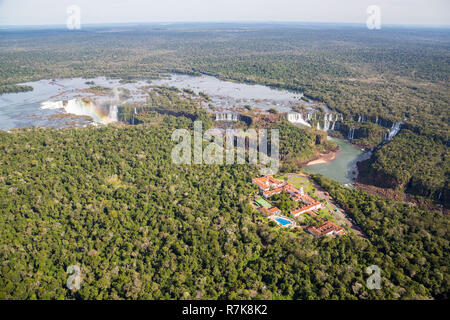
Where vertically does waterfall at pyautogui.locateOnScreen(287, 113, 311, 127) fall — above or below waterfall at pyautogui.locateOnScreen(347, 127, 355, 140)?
above

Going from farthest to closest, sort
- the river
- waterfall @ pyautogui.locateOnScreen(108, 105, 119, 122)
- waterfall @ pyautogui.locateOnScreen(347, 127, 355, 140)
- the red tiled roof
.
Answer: waterfall @ pyautogui.locateOnScreen(108, 105, 119, 122), waterfall @ pyautogui.locateOnScreen(347, 127, 355, 140), the river, the red tiled roof

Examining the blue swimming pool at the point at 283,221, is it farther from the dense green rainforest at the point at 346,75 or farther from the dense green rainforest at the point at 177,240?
the dense green rainforest at the point at 346,75

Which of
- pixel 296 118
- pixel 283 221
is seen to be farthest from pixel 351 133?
pixel 283 221

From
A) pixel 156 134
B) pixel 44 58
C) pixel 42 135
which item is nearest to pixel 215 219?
pixel 156 134

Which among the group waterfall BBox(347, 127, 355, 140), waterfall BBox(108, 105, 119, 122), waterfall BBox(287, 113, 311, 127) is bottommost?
waterfall BBox(347, 127, 355, 140)

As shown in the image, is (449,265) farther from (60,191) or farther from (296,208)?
(60,191)

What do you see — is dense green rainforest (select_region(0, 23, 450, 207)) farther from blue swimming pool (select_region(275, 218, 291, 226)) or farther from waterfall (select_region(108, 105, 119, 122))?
waterfall (select_region(108, 105, 119, 122))

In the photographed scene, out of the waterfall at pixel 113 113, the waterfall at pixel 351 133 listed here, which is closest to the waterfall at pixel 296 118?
the waterfall at pixel 351 133

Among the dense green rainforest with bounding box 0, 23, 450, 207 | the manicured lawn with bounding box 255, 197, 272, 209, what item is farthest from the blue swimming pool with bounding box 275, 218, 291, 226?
the dense green rainforest with bounding box 0, 23, 450, 207
